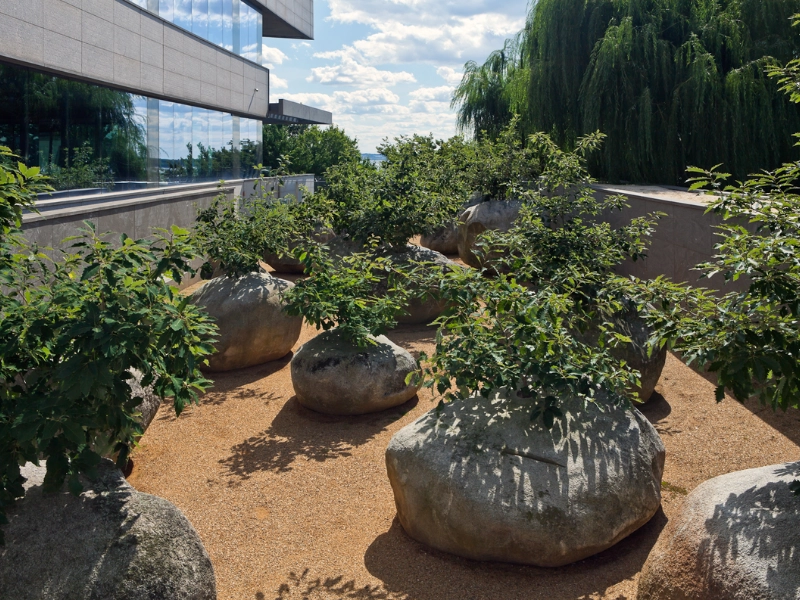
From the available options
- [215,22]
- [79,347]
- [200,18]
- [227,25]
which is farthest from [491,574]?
[227,25]

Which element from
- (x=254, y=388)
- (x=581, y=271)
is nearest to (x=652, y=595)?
(x=581, y=271)

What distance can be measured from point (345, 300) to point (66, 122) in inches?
349

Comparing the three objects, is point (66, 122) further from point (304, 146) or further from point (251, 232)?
point (304, 146)

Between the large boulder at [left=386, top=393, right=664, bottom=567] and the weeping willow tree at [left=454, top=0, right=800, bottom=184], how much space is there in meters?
11.5

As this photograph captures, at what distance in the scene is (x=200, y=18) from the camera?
811 inches

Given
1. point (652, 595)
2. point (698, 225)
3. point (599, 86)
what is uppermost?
point (599, 86)

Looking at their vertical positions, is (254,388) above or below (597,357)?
below

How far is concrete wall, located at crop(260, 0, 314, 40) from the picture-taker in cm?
2720

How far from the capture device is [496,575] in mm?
4691

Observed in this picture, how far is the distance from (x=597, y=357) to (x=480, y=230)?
10.2 meters

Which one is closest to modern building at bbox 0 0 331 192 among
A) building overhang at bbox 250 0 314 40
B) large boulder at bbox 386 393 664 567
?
building overhang at bbox 250 0 314 40

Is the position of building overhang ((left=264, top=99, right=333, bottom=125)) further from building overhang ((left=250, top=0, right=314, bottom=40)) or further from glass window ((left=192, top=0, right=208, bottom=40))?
glass window ((left=192, top=0, right=208, bottom=40))

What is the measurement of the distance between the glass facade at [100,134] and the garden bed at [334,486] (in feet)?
22.3

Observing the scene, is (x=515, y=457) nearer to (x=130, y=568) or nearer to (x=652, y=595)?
(x=652, y=595)
